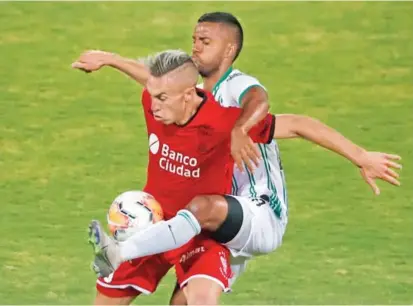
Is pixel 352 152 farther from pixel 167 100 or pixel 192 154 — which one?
pixel 167 100

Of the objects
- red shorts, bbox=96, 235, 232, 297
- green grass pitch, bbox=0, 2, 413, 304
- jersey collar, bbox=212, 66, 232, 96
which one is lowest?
green grass pitch, bbox=0, 2, 413, 304

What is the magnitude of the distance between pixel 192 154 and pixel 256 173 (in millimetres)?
595

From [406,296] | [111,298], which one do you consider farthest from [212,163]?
[406,296]

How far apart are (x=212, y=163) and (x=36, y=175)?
15.8ft

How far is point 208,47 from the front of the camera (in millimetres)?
10430

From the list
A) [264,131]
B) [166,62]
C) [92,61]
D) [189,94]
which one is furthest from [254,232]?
[92,61]

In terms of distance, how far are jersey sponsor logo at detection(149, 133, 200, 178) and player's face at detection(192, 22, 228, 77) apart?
0.66 m

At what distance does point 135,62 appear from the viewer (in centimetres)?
1053

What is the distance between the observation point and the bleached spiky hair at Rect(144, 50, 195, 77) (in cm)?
984

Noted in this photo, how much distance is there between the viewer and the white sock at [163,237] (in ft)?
31.7

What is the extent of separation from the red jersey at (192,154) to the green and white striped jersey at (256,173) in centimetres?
29

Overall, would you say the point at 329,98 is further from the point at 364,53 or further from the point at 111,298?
the point at 111,298

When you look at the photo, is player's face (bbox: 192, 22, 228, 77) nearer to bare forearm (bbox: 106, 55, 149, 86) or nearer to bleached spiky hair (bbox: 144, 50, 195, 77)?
bare forearm (bbox: 106, 55, 149, 86)

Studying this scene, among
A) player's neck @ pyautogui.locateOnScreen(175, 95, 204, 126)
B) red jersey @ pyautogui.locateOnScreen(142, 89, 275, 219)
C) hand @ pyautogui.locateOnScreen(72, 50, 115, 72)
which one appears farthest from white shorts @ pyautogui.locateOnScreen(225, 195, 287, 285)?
hand @ pyautogui.locateOnScreen(72, 50, 115, 72)
